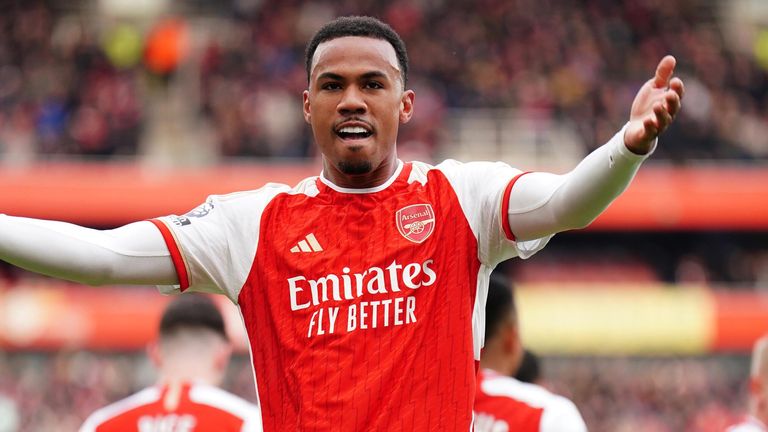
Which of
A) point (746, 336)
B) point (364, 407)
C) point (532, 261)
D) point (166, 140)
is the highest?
point (166, 140)

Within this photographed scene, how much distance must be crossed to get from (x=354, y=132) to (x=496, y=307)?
6.66 ft

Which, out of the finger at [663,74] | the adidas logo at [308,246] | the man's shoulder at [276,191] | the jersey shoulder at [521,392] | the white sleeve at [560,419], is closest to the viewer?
the finger at [663,74]

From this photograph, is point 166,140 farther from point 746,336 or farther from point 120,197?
point 746,336

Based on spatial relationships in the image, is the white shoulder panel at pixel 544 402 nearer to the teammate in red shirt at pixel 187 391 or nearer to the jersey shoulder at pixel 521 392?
the jersey shoulder at pixel 521 392

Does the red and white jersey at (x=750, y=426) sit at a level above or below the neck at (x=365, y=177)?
below

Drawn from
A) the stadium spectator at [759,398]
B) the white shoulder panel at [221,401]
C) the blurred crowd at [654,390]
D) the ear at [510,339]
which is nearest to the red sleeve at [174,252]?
the white shoulder panel at [221,401]

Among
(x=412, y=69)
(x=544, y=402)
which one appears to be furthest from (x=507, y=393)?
(x=412, y=69)

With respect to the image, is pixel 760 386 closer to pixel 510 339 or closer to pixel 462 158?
pixel 510 339

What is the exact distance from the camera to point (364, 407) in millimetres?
3779

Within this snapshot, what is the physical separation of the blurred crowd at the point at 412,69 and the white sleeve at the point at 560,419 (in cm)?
1708

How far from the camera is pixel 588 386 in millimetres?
21750

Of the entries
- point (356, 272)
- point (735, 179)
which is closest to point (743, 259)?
point (735, 179)

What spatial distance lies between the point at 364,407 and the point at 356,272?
39 cm

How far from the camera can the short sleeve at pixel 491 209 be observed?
12.7ft
